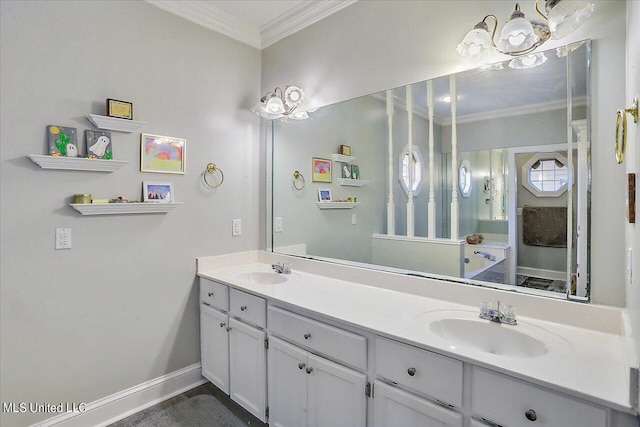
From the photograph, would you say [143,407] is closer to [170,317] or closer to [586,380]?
Answer: [170,317]

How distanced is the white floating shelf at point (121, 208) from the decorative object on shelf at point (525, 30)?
6.18 feet

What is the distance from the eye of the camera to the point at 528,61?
4.72ft

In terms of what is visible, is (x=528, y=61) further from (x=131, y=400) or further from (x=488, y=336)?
(x=131, y=400)

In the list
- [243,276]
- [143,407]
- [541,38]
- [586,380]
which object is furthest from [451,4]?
[143,407]

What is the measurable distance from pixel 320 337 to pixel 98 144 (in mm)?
1617

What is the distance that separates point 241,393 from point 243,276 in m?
0.73

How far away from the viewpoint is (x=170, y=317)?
7.29ft

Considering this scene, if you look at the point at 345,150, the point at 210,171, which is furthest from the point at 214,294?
the point at 345,150

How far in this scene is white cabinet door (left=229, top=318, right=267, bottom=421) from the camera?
1777mm

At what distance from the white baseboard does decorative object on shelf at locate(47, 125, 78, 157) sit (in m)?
1.42

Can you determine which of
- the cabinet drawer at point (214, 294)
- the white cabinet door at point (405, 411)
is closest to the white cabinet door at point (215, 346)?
the cabinet drawer at point (214, 294)

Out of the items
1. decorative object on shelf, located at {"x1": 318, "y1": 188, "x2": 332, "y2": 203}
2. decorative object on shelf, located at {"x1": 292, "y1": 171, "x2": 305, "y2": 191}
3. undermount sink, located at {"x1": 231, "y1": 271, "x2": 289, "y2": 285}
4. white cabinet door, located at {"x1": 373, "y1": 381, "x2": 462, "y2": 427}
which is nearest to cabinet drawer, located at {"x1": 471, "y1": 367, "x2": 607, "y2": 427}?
white cabinet door, located at {"x1": 373, "y1": 381, "x2": 462, "y2": 427}

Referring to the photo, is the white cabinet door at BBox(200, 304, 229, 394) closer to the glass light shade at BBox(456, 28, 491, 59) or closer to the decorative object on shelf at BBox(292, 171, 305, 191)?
the decorative object on shelf at BBox(292, 171, 305, 191)

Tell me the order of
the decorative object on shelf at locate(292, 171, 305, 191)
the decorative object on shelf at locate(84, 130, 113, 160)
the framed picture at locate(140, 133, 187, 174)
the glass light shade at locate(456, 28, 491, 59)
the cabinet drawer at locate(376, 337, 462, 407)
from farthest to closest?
the decorative object on shelf at locate(292, 171, 305, 191) < the framed picture at locate(140, 133, 187, 174) < the decorative object on shelf at locate(84, 130, 113, 160) < the glass light shade at locate(456, 28, 491, 59) < the cabinet drawer at locate(376, 337, 462, 407)
